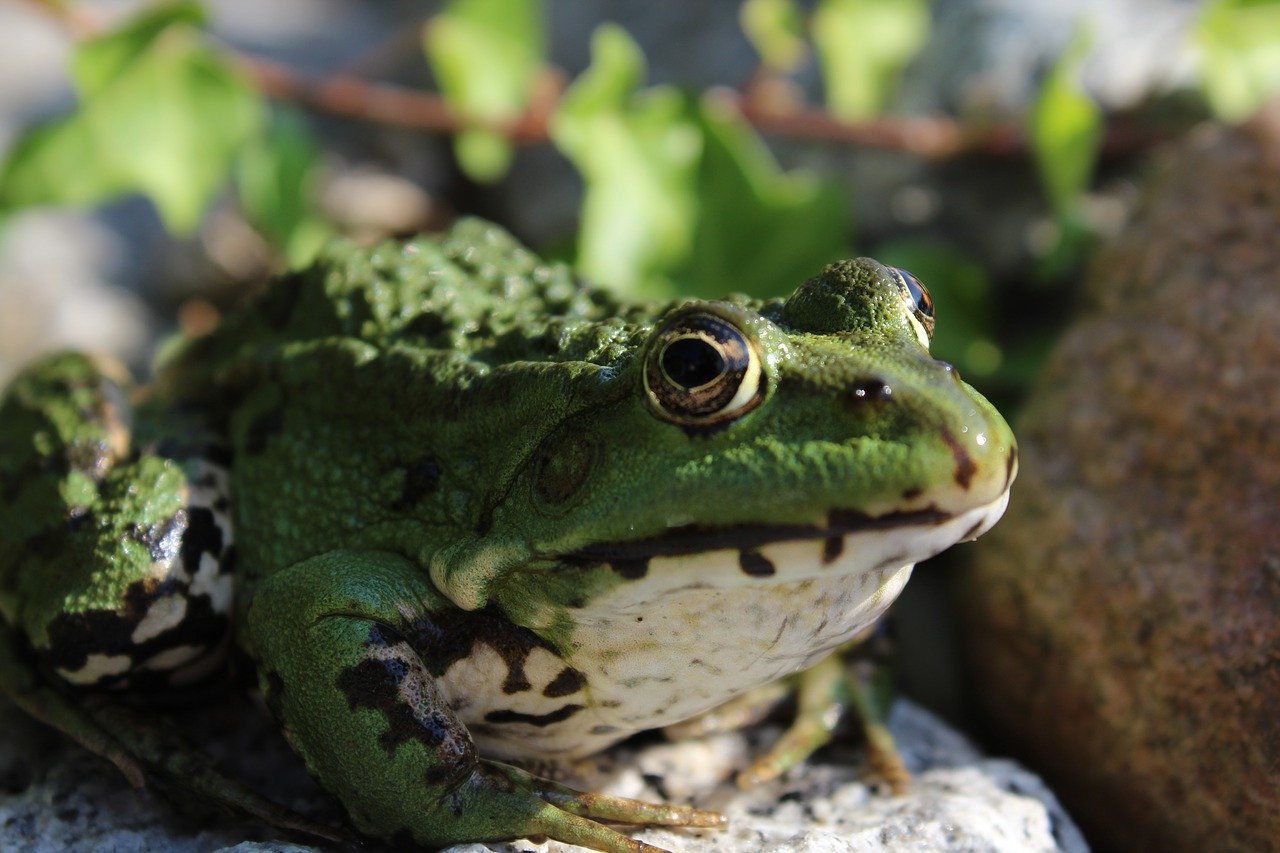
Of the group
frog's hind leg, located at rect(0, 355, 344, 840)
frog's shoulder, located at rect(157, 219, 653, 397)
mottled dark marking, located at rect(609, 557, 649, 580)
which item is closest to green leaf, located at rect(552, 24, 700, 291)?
frog's shoulder, located at rect(157, 219, 653, 397)

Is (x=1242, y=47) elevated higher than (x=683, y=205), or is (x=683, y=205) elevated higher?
(x=1242, y=47)

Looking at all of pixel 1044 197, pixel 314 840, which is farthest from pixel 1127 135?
pixel 314 840

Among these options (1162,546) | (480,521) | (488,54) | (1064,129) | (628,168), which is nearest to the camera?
(480,521)

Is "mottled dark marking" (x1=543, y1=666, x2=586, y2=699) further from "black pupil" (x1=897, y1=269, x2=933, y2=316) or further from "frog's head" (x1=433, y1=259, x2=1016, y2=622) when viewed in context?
"black pupil" (x1=897, y1=269, x2=933, y2=316)

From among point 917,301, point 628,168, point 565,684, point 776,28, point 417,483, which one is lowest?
point 565,684

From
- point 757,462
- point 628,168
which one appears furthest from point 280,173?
point 757,462

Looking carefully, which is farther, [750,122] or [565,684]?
[750,122]

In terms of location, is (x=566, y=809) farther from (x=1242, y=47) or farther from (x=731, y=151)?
(x=1242, y=47)

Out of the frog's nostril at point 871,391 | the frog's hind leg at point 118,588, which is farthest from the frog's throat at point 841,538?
the frog's hind leg at point 118,588

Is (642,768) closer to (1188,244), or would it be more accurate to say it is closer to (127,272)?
(1188,244)
